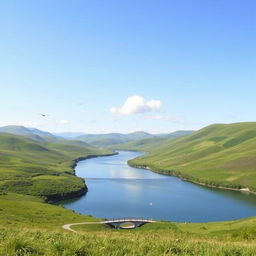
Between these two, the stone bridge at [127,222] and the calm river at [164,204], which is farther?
the calm river at [164,204]

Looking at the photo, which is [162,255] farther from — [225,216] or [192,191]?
[192,191]

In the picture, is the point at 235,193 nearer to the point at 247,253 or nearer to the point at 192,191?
the point at 192,191

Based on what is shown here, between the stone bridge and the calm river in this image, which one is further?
the calm river

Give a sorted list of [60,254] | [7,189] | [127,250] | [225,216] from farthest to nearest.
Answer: [7,189], [225,216], [127,250], [60,254]

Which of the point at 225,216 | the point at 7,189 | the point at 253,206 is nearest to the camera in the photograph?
the point at 225,216

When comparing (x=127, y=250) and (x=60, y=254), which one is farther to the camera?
(x=127, y=250)

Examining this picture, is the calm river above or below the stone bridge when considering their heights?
below

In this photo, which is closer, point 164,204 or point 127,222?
point 127,222

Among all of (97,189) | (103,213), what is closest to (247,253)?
(103,213)

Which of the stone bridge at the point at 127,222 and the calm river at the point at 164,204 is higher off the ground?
the stone bridge at the point at 127,222

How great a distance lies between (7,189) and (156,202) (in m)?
77.3

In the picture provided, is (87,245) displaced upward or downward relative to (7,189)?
upward

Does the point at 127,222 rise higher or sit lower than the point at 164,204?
higher

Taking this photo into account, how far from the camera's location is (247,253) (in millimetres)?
11727
